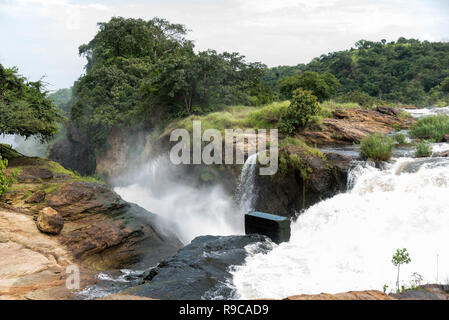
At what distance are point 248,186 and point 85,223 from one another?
5.31 metres

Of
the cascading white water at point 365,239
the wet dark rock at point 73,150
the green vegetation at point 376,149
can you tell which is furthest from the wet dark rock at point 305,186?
the wet dark rock at point 73,150

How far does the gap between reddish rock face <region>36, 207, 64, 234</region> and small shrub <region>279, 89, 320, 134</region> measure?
888 cm

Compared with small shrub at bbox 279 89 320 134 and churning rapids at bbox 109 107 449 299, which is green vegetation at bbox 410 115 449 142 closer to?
churning rapids at bbox 109 107 449 299

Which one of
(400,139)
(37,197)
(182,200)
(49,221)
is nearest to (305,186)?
(400,139)

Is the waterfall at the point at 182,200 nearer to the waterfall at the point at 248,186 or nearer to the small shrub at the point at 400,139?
the waterfall at the point at 248,186

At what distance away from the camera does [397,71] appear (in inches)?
1241

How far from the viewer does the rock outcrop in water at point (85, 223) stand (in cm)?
730

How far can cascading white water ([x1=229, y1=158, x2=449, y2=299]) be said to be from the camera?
518cm

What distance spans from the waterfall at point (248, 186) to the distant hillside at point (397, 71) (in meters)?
19.8

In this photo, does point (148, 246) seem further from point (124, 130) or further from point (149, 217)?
point (124, 130)

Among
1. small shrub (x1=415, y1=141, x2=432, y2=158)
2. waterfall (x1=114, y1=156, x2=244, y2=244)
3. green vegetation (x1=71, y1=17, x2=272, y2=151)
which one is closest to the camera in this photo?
small shrub (x1=415, y1=141, x2=432, y2=158)

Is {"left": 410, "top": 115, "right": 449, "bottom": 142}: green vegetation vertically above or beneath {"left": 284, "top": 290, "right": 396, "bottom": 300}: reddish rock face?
above

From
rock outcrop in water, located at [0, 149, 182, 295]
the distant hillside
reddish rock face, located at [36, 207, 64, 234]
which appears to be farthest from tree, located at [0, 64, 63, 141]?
the distant hillside

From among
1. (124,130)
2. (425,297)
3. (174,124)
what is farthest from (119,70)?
(425,297)
